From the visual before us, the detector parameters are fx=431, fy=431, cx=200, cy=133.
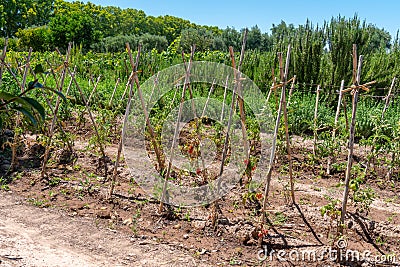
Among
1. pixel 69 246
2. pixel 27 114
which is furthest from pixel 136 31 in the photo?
pixel 27 114

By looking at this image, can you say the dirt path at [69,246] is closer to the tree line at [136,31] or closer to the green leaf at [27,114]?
the green leaf at [27,114]

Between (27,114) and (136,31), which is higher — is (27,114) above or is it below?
below

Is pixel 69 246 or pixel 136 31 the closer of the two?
pixel 69 246

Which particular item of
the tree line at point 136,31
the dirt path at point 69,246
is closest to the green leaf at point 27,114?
the dirt path at point 69,246

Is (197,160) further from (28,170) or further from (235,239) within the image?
(28,170)

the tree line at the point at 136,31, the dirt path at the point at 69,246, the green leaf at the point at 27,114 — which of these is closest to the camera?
the green leaf at the point at 27,114

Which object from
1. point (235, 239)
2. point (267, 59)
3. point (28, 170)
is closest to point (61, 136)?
point (28, 170)

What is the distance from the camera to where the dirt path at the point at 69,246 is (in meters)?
3.12

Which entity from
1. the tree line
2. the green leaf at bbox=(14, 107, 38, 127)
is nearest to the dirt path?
the green leaf at bbox=(14, 107, 38, 127)

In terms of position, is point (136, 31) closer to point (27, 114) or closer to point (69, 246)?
point (69, 246)

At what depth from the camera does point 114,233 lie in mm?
3582

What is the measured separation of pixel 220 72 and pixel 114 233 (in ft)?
18.4

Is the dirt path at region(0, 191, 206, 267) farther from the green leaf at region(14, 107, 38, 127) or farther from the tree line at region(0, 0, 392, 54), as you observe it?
the tree line at region(0, 0, 392, 54)

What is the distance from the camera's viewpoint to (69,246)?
3363mm
